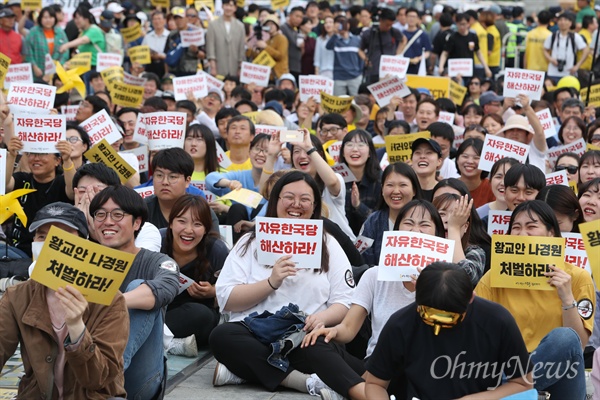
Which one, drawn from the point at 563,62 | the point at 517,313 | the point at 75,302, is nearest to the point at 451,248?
the point at 517,313

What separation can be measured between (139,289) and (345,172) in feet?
14.1

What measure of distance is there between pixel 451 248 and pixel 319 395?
1.20 m

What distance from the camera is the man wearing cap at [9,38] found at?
56.4 ft

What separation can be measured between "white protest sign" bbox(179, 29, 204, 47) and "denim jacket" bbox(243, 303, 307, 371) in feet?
39.5

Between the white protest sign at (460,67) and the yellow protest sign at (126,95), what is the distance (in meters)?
5.76

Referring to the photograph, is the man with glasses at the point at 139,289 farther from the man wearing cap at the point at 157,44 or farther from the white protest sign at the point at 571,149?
the man wearing cap at the point at 157,44

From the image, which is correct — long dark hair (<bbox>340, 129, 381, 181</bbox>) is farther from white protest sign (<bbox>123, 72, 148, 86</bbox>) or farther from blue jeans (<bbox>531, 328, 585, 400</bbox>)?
white protest sign (<bbox>123, 72, 148, 86</bbox>)

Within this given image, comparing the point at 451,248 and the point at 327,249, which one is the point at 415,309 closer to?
the point at 451,248

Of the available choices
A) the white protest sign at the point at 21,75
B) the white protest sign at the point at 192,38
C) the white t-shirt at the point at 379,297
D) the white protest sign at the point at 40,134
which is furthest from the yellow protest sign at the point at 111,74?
the white t-shirt at the point at 379,297

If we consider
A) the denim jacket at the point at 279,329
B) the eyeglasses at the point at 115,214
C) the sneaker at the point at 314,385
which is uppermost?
the eyeglasses at the point at 115,214

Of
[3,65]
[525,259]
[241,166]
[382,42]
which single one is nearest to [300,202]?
[525,259]

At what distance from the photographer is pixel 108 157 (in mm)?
9039

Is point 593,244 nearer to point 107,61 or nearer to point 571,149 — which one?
point 571,149

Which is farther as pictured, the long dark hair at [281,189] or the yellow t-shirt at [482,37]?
the yellow t-shirt at [482,37]
